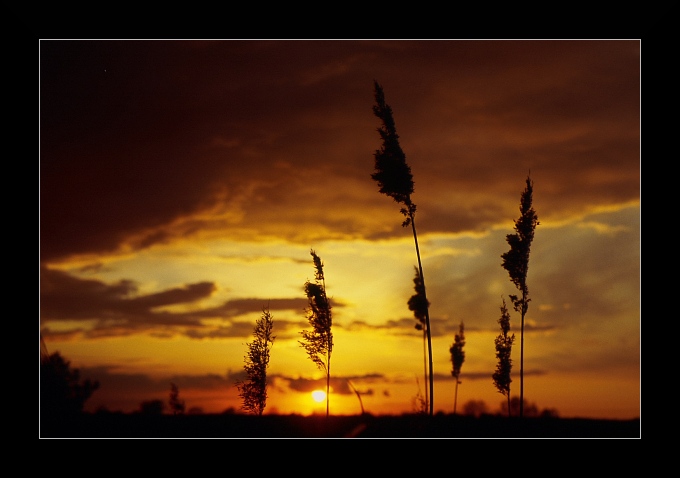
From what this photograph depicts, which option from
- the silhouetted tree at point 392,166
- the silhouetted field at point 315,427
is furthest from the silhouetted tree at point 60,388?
the silhouetted tree at point 392,166

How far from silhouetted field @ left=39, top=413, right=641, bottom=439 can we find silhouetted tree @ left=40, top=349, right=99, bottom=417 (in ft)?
22.9

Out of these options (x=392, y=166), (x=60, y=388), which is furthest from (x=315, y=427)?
(x=60, y=388)

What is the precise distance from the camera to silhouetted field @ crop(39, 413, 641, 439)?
24281 millimetres

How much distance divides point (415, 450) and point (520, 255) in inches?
760

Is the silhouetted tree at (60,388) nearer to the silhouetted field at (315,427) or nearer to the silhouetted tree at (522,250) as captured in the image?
the silhouetted field at (315,427)

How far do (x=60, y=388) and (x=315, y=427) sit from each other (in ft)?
128

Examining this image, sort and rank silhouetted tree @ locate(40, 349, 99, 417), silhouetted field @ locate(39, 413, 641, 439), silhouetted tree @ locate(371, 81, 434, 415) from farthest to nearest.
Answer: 1. silhouetted tree @ locate(40, 349, 99, 417)
2. silhouetted tree @ locate(371, 81, 434, 415)
3. silhouetted field @ locate(39, 413, 641, 439)

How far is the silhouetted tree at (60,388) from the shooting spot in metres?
47.1

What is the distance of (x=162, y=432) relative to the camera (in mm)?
24516

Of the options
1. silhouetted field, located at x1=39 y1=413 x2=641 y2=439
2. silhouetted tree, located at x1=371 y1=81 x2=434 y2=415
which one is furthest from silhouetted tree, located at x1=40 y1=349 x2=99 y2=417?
silhouetted tree, located at x1=371 y1=81 x2=434 y2=415

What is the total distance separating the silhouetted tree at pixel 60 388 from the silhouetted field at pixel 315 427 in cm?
699

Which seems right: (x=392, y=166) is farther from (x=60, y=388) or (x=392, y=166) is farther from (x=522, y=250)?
(x=60, y=388)

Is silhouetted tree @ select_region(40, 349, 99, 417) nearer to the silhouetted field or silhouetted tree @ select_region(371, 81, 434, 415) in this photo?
the silhouetted field
